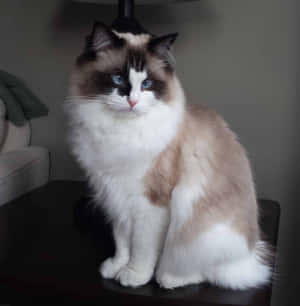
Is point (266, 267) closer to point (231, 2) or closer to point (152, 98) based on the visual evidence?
point (152, 98)

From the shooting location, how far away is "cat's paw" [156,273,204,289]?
3.10 feet

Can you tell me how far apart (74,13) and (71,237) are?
1.08 m

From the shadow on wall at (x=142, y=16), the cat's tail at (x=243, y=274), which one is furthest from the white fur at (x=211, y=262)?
the shadow on wall at (x=142, y=16)

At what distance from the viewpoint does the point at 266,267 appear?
1.03m

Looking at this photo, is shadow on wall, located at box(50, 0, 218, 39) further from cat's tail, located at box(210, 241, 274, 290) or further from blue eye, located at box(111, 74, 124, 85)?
cat's tail, located at box(210, 241, 274, 290)

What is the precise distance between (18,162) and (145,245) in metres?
0.86

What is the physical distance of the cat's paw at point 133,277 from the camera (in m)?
0.94

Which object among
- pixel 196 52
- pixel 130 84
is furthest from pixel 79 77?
pixel 196 52

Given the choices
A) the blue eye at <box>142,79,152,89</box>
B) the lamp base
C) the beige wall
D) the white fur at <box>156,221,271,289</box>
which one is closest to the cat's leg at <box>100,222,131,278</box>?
the white fur at <box>156,221,271,289</box>

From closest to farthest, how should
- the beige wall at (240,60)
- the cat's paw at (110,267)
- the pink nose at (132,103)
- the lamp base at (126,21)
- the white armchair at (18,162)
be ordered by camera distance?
1. the pink nose at (132,103)
2. the cat's paw at (110,267)
3. the lamp base at (126,21)
4. the white armchair at (18,162)
5. the beige wall at (240,60)

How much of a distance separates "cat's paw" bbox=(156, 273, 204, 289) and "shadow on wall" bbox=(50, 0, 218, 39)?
43.0 inches

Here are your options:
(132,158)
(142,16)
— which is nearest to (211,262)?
(132,158)

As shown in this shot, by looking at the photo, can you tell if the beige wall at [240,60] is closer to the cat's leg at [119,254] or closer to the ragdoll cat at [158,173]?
the ragdoll cat at [158,173]

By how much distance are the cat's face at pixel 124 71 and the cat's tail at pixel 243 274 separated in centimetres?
43
